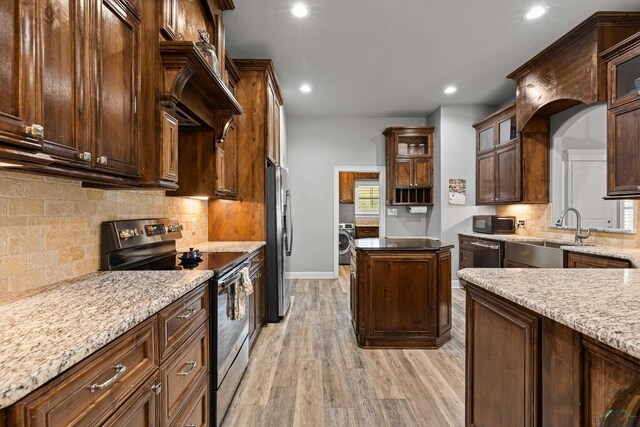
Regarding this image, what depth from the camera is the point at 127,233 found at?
76.4 inches

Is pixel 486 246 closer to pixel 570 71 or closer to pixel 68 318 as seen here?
pixel 570 71

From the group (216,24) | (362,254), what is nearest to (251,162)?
(216,24)

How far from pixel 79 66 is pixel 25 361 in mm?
1060

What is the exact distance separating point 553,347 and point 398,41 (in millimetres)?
3108

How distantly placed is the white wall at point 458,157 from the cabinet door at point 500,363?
3.89m

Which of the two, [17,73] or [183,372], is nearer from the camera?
[17,73]

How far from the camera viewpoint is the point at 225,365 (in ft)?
6.43

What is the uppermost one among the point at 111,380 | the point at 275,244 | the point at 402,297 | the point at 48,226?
the point at 48,226

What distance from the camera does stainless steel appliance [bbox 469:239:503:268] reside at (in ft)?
13.6

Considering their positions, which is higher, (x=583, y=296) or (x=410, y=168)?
(x=410, y=168)

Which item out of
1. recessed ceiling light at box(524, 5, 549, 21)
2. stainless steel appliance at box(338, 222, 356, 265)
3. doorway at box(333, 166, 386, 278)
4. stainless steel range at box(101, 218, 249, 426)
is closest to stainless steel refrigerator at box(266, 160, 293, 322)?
stainless steel range at box(101, 218, 249, 426)

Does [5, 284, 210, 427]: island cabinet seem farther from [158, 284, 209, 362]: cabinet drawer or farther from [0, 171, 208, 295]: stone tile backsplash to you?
[0, 171, 208, 295]: stone tile backsplash

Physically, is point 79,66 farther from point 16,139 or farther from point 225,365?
point 225,365

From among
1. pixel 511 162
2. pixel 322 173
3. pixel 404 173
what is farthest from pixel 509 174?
pixel 322 173
